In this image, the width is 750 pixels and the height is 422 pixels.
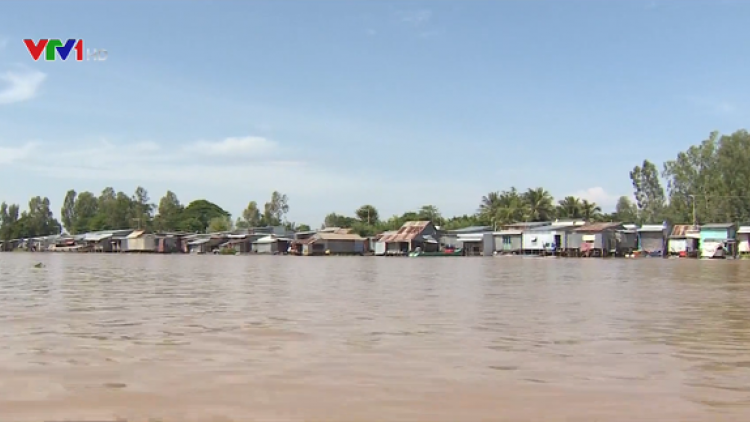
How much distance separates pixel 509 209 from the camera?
75250 millimetres

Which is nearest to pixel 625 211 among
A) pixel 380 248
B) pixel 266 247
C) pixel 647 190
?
pixel 647 190

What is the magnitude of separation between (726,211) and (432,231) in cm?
2929

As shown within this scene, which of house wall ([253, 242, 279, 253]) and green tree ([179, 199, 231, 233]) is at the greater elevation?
green tree ([179, 199, 231, 233])

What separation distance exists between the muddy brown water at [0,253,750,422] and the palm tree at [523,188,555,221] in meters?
63.4

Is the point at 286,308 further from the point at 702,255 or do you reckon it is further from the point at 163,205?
the point at 163,205

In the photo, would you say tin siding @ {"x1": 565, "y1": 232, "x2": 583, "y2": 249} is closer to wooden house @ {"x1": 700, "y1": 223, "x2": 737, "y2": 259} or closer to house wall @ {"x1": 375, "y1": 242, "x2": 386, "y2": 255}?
wooden house @ {"x1": 700, "y1": 223, "x2": 737, "y2": 259}

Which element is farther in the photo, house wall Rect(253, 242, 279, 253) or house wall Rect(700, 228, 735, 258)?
house wall Rect(253, 242, 279, 253)

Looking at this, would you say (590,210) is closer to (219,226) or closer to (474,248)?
(474,248)

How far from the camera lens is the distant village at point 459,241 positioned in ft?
185

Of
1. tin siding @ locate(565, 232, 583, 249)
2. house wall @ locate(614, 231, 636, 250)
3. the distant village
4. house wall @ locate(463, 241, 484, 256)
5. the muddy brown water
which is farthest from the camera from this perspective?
house wall @ locate(463, 241, 484, 256)

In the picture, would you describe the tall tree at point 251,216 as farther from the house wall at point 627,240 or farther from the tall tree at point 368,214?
the house wall at point 627,240

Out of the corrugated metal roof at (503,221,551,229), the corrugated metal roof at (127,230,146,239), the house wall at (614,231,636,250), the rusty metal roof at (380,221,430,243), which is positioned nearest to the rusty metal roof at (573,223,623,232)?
the house wall at (614,231,636,250)

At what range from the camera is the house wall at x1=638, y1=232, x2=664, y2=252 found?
5897 cm

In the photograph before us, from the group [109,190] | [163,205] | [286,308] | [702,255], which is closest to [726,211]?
[702,255]
